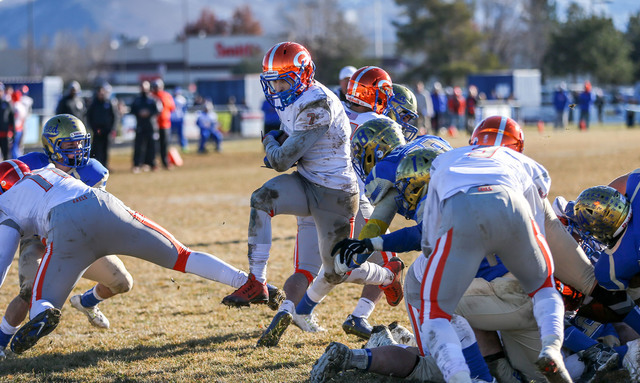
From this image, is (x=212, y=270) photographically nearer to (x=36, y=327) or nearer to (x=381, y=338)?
(x=36, y=327)

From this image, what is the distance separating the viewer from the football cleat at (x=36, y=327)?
4191mm

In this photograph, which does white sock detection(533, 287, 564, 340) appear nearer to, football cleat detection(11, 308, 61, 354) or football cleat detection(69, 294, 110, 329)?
football cleat detection(11, 308, 61, 354)

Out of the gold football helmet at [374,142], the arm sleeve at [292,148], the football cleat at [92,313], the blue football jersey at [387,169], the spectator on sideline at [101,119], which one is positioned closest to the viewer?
the blue football jersey at [387,169]

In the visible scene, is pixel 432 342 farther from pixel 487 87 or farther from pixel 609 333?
pixel 487 87

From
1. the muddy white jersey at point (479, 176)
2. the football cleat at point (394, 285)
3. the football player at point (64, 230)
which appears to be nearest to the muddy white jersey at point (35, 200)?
the football player at point (64, 230)

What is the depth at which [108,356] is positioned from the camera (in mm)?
4895

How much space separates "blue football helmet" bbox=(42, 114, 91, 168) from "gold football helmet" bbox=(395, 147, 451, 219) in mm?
2393

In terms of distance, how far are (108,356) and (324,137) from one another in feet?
6.63

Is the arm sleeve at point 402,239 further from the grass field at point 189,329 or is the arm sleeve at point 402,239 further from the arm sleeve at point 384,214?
the grass field at point 189,329

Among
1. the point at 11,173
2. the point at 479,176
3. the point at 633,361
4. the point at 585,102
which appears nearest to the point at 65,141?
the point at 11,173

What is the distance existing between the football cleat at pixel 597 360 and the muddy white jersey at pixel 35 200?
3069mm

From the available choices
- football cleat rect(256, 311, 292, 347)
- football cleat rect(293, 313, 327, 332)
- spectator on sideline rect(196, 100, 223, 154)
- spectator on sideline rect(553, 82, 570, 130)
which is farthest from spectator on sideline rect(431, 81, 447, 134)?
football cleat rect(256, 311, 292, 347)

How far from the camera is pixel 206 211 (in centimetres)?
1130

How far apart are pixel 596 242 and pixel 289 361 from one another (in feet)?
6.64
